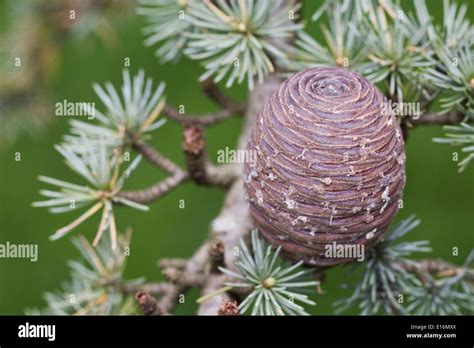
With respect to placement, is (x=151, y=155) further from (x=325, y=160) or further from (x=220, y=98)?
(x=325, y=160)

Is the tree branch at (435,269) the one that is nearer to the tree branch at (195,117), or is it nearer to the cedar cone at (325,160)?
the cedar cone at (325,160)

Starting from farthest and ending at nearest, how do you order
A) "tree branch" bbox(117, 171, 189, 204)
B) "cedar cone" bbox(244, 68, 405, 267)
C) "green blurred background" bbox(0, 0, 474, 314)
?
"green blurred background" bbox(0, 0, 474, 314)
"tree branch" bbox(117, 171, 189, 204)
"cedar cone" bbox(244, 68, 405, 267)

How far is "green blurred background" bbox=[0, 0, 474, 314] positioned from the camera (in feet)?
3.93

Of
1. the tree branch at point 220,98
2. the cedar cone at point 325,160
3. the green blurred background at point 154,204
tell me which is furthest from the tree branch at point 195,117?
the green blurred background at point 154,204

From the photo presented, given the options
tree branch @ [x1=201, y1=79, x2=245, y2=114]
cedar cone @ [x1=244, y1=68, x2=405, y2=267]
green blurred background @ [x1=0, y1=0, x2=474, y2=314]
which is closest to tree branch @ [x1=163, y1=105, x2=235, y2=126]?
tree branch @ [x1=201, y1=79, x2=245, y2=114]

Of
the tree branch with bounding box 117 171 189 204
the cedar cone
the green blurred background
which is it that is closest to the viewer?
the cedar cone

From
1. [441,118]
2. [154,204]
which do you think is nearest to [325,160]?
[441,118]

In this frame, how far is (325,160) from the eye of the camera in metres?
0.53

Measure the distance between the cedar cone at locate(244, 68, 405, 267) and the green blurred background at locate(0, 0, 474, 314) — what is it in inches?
23.2

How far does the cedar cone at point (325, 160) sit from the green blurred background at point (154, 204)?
1.94 ft

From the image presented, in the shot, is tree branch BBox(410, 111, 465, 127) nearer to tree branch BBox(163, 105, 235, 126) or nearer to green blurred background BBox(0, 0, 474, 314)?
tree branch BBox(163, 105, 235, 126)

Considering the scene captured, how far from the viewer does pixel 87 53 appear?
1373mm
